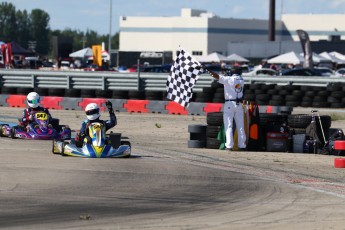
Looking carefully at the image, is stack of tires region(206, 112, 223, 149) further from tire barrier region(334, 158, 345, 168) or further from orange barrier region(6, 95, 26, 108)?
orange barrier region(6, 95, 26, 108)

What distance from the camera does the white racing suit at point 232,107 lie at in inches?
618

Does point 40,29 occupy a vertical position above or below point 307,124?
above

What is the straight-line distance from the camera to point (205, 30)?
104375 millimetres

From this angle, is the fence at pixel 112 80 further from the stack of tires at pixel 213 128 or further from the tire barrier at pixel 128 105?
the stack of tires at pixel 213 128

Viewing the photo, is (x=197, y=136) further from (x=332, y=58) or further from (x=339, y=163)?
(x=332, y=58)

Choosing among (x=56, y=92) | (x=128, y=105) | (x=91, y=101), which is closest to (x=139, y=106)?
(x=128, y=105)

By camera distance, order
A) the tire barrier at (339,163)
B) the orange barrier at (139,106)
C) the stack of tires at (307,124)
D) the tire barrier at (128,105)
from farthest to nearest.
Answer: the orange barrier at (139,106), the tire barrier at (128,105), the stack of tires at (307,124), the tire barrier at (339,163)

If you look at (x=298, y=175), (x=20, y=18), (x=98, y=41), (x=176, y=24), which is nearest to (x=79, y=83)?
(x=298, y=175)

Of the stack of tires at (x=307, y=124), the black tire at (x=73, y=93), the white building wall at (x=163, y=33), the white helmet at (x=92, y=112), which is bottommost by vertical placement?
the black tire at (x=73, y=93)

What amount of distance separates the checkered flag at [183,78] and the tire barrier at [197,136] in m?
0.44

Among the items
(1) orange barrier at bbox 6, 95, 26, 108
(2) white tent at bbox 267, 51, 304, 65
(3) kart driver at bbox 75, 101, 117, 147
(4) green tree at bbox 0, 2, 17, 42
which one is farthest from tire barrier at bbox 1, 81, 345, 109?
(4) green tree at bbox 0, 2, 17, 42

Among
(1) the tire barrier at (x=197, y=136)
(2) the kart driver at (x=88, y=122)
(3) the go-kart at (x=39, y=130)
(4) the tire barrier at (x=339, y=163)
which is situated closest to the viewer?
(4) the tire barrier at (x=339, y=163)

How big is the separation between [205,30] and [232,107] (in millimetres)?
89125

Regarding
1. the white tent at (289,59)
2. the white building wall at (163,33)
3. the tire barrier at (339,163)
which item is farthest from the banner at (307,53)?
the white building wall at (163,33)
